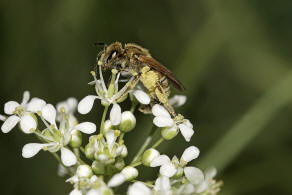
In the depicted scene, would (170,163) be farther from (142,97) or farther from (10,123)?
(10,123)

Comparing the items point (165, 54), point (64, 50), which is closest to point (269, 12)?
point (165, 54)

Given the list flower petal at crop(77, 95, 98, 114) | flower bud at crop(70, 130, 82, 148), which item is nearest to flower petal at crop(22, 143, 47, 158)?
flower bud at crop(70, 130, 82, 148)

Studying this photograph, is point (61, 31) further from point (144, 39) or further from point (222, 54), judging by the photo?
point (222, 54)

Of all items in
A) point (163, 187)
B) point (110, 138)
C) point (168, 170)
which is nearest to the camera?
point (163, 187)

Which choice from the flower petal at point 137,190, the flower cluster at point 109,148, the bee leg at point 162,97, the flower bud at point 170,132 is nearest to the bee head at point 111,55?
the flower cluster at point 109,148

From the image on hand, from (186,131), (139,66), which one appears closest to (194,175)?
(186,131)

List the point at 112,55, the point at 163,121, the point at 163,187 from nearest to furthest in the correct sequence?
the point at 163,187 → the point at 163,121 → the point at 112,55

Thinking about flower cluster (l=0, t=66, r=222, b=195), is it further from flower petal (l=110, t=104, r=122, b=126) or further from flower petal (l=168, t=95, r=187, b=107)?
flower petal (l=168, t=95, r=187, b=107)
